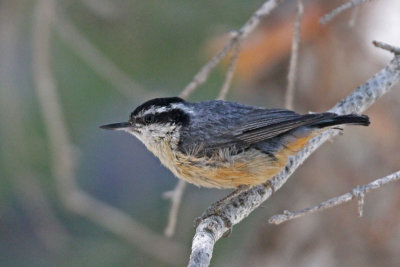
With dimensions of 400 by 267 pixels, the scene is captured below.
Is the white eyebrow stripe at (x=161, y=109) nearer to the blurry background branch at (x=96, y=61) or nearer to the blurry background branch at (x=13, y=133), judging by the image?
the blurry background branch at (x=96, y=61)

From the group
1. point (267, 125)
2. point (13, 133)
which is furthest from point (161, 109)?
point (13, 133)

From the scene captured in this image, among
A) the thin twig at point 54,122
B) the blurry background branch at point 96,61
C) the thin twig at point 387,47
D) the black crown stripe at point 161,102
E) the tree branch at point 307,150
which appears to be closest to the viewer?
the thin twig at point 387,47

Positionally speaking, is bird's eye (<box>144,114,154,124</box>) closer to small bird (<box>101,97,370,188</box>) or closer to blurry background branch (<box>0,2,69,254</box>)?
small bird (<box>101,97,370,188</box>)

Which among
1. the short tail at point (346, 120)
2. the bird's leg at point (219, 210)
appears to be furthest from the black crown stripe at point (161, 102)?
the short tail at point (346, 120)

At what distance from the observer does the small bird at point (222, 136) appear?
4570mm

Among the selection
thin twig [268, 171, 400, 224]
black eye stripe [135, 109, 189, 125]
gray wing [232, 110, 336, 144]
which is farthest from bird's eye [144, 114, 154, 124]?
thin twig [268, 171, 400, 224]

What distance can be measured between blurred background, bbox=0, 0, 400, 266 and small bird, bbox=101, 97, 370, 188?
826 mm

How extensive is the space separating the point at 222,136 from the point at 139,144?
15.8 ft

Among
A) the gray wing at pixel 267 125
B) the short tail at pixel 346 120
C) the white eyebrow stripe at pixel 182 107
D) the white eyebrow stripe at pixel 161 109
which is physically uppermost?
the white eyebrow stripe at pixel 182 107

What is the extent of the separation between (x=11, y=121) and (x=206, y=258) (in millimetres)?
3459

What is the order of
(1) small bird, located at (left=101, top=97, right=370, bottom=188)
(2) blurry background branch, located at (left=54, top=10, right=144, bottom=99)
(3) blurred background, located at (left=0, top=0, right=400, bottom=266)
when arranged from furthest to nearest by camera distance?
(3) blurred background, located at (left=0, top=0, right=400, bottom=266) → (2) blurry background branch, located at (left=54, top=10, right=144, bottom=99) → (1) small bird, located at (left=101, top=97, right=370, bottom=188)

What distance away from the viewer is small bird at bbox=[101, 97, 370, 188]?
457cm

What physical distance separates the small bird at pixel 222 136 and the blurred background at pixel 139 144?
83cm

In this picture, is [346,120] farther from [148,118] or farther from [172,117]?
[148,118]
